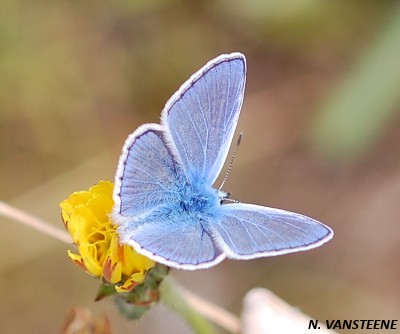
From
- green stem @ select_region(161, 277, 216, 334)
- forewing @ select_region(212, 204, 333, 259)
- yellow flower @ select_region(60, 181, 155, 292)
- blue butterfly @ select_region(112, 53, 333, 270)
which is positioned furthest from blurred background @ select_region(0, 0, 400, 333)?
forewing @ select_region(212, 204, 333, 259)

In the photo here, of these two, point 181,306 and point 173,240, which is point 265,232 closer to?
point 173,240

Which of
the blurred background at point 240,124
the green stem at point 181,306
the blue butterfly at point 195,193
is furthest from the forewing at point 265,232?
the blurred background at point 240,124

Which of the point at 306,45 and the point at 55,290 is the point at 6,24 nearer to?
the point at 55,290

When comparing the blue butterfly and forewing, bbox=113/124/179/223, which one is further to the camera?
forewing, bbox=113/124/179/223

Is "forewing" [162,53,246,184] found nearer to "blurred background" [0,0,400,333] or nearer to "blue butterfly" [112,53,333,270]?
"blue butterfly" [112,53,333,270]

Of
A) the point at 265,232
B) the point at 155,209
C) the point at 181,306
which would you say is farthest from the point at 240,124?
the point at 265,232

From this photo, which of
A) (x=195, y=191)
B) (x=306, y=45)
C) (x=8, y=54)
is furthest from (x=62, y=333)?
(x=306, y=45)

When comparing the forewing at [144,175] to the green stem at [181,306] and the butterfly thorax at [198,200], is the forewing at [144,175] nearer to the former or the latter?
the butterfly thorax at [198,200]
